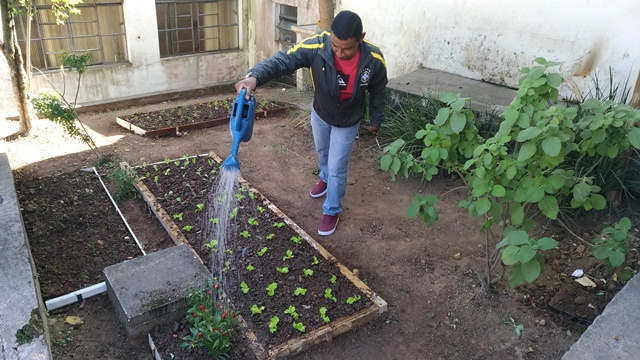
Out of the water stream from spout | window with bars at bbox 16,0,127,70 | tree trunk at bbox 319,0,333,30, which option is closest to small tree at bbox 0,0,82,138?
window with bars at bbox 16,0,127,70

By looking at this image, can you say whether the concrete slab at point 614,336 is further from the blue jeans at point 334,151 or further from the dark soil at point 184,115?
the dark soil at point 184,115

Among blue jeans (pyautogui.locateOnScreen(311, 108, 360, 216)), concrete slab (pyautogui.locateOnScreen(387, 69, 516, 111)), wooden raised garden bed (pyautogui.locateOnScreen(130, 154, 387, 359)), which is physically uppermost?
concrete slab (pyautogui.locateOnScreen(387, 69, 516, 111))

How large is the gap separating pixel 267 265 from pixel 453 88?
357 centimetres

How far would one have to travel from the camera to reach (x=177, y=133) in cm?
620

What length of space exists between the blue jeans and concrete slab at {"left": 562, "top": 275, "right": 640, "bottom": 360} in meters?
2.12

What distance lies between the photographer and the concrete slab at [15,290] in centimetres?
236

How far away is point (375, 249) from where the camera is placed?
155 inches

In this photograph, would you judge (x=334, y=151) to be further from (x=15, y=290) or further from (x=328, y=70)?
(x=15, y=290)

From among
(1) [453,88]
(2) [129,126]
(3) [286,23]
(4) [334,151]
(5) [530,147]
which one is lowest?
(2) [129,126]

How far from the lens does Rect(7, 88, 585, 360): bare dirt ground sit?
2971 mm

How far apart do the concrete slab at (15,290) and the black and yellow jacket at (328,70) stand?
1.93 metres

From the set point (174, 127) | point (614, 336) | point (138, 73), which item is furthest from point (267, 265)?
point (138, 73)

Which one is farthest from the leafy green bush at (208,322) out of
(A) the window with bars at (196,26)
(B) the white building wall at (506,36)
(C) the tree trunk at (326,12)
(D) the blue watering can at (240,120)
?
(A) the window with bars at (196,26)

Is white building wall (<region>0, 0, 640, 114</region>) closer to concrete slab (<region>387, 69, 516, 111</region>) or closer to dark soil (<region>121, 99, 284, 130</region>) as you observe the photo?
concrete slab (<region>387, 69, 516, 111</region>)
